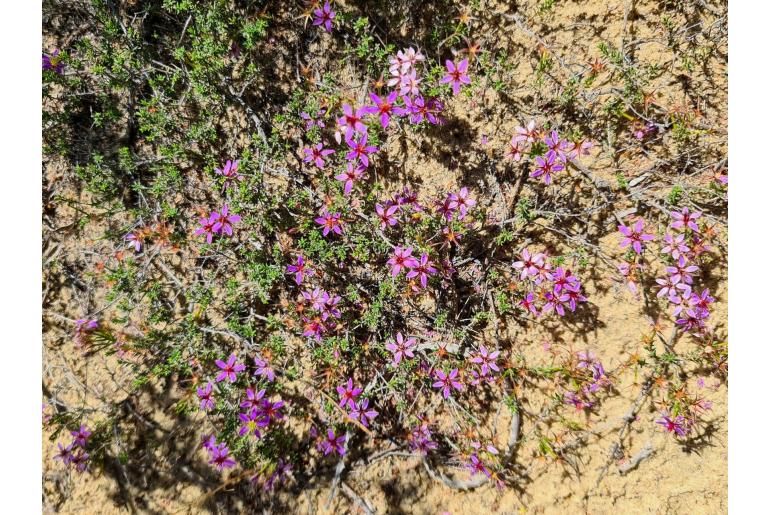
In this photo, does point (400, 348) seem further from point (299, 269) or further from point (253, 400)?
point (253, 400)

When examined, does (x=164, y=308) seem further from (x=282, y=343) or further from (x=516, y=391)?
(x=516, y=391)

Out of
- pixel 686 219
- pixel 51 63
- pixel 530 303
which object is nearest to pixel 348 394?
pixel 530 303

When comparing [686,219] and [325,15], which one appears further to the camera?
[325,15]

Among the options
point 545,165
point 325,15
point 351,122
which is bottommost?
point 545,165

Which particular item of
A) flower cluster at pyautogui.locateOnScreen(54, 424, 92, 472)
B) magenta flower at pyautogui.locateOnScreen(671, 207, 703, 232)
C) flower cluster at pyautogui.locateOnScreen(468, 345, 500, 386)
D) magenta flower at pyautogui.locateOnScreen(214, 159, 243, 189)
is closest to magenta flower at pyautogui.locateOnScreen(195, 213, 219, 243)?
magenta flower at pyautogui.locateOnScreen(214, 159, 243, 189)

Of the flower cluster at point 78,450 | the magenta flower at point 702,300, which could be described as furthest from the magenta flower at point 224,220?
the magenta flower at point 702,300

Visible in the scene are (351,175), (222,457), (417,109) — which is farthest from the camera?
(222,457)

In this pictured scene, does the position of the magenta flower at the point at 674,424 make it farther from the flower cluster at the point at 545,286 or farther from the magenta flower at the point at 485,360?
the magenta flower at the point at 485,360

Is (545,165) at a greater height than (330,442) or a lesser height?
greater
